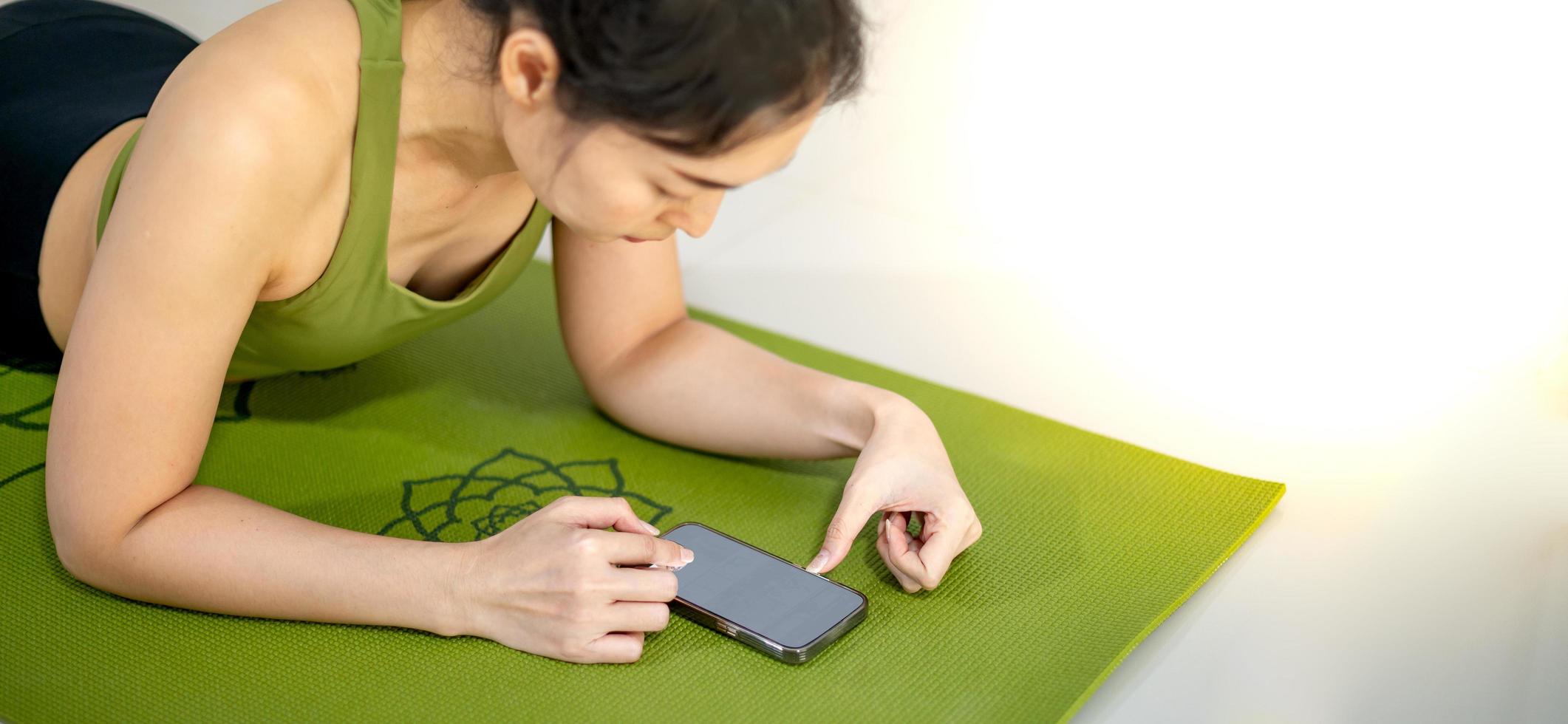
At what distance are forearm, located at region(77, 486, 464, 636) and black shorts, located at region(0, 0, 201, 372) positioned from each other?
1.36 feet

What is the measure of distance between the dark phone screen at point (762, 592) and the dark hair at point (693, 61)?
0.43m

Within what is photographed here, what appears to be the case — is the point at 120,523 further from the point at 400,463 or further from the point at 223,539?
the point at 400,463

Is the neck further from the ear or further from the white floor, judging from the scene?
the white floor

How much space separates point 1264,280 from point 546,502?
1151mm

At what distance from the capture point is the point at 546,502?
1470 millimetres

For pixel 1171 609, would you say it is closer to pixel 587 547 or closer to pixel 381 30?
pixel 587 547

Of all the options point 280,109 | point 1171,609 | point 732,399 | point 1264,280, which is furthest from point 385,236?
point 1264,280

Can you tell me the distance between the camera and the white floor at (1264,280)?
1.39 metres

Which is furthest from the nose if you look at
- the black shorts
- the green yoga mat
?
the black shorts

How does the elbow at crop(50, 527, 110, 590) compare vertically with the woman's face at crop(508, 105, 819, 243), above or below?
below

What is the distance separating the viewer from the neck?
3.87 ft

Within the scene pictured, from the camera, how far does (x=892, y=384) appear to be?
1765mm

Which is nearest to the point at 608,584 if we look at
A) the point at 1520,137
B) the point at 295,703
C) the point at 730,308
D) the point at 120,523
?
the point at 295,703

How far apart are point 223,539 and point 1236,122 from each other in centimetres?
193
